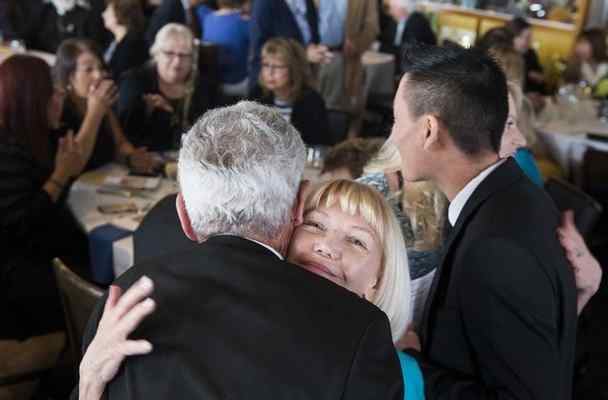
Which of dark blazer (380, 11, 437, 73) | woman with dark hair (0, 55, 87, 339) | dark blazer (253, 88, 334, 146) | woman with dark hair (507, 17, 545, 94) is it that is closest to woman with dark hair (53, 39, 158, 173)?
woman with dark hair (0, 55, 87, 339)

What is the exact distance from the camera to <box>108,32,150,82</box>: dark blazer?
4.93 metres

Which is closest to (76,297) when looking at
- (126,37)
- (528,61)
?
(126,37)

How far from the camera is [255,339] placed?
3.11ft

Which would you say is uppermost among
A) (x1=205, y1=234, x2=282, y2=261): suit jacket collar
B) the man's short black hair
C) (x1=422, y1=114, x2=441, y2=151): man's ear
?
the man's short black hair

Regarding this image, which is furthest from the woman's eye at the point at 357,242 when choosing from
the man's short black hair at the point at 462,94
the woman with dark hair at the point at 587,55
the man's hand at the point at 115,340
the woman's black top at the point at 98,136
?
the woman with dark hair at the point at 587,55

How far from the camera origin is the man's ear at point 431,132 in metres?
1.55

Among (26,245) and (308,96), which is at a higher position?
(308,96)

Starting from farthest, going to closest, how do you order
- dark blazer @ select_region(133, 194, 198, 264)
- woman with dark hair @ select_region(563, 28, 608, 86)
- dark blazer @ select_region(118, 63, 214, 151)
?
woman with dark hair @ select_region(563, 28, 608, 86) → dark blazer @ select_region(118, 63, 214, 151) → dark blazer @ select_region(133, 194, 198, 264)

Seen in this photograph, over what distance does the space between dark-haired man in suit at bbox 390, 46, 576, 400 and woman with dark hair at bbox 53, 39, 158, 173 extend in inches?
79.4

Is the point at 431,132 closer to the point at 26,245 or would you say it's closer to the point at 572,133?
the point at 26,245

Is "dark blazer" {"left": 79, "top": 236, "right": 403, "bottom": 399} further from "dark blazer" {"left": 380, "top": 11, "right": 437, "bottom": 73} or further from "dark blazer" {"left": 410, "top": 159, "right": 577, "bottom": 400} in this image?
"dark blazer" {"left": 380, "top": 11, "right": 437, "bottom": 73}

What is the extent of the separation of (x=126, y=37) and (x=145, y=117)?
1.47 m

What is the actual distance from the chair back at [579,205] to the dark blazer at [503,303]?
4.77 feet

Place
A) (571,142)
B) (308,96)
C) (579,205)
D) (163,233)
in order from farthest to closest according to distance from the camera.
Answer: (571,142)
(308,96)
(579,205)
(163,233)
